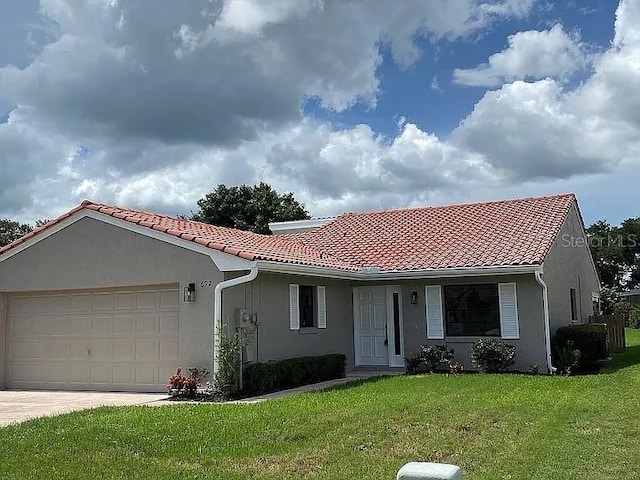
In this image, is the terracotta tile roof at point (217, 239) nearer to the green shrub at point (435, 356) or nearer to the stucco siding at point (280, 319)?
the stucco siding at point (280, 319)

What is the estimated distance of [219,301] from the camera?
44.1ft

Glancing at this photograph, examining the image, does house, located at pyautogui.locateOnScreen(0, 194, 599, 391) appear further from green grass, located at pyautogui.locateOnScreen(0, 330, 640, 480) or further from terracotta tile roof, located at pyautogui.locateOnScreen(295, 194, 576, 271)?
green grass, located at pyautogui.locateOnScreen(0, 330, 640, 480)

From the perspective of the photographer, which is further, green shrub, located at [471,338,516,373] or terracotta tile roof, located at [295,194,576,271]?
terracotta tile roof, located at [295,194,576,271]

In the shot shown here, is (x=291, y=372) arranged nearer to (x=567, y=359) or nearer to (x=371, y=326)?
(x=371, y=326)

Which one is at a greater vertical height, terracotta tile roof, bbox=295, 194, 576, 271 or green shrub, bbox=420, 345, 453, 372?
terracotta tile roof, bbox=295, 194, 576, 271

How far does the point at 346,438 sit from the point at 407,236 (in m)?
12.3

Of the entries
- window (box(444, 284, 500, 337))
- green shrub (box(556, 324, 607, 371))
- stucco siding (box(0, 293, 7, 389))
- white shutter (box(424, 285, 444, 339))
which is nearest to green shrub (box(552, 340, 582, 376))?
green shrub (box(556, 324, 607, 371))

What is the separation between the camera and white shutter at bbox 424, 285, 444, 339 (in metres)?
17.3

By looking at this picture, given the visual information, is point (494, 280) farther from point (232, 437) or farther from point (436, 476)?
point (436, 476)

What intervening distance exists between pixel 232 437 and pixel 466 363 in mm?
9630

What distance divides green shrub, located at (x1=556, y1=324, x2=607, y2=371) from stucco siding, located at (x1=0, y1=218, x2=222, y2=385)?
859 centimetres

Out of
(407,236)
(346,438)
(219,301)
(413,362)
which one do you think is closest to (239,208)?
(407,236)

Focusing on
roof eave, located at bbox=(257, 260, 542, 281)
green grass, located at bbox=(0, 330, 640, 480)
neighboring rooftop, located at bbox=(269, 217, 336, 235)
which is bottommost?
green grass, located at bbox=(0, 330, 640, 480)

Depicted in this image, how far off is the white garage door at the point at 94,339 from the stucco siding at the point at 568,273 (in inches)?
370
